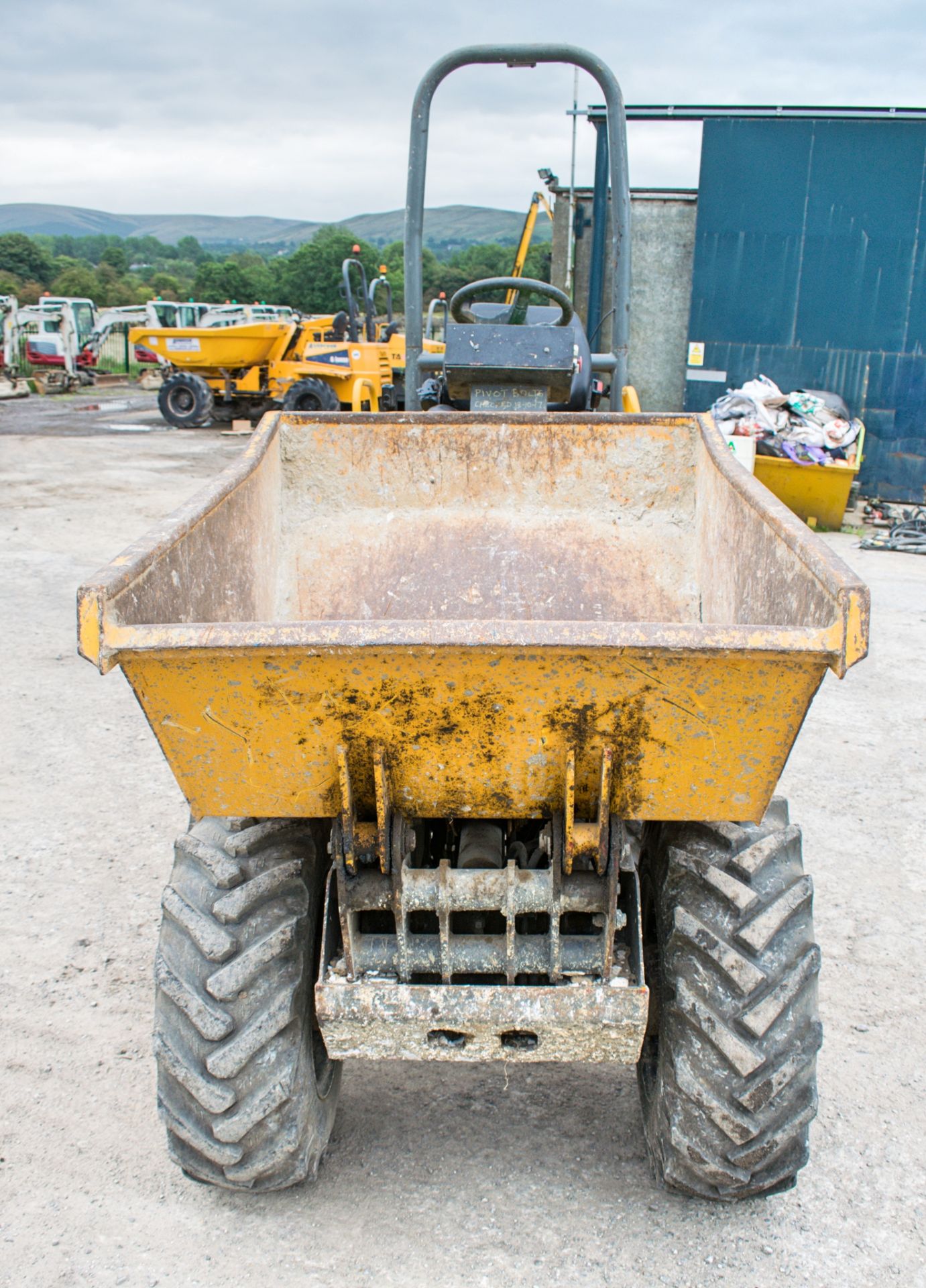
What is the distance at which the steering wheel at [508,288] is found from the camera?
436 cm

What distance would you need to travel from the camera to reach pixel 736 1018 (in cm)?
209

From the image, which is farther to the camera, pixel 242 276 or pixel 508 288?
pixel 242 276

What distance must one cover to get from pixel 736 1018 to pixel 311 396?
40.4 ft

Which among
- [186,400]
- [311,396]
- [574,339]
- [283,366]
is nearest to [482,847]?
[574,339]

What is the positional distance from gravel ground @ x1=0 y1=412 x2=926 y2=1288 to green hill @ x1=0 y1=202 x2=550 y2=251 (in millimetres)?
147455

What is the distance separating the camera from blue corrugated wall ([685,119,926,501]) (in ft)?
33.3

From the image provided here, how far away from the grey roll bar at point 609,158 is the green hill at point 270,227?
145942 millimetres

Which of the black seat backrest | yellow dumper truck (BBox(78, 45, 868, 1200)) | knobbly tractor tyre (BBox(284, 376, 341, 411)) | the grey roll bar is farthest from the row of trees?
yellow dumper truck (BBox(78, 45, 868, 1200))

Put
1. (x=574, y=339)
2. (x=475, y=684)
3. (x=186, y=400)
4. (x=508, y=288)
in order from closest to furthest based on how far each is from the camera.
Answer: (x=475, y=684) → (x=574, y=339) → (x=508, y=288) → (x=186, y=400)

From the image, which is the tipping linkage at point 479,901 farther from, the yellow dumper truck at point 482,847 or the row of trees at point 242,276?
the row of trees at point 242,276

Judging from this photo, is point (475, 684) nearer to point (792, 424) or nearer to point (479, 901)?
point (479, 901)

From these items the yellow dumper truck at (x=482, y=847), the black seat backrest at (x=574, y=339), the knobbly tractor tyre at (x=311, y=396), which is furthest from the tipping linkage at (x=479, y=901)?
the knobbly tractor tyre at (x=311, y=396)

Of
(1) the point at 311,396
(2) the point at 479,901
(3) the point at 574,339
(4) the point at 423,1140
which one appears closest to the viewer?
(2) the point at 479,901

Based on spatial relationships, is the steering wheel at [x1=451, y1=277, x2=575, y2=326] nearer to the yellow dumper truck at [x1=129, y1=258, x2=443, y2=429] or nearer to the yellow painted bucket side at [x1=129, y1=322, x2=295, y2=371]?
the yellow dumper truck at [x1=129, y1=258, x2=443, y2=429]
